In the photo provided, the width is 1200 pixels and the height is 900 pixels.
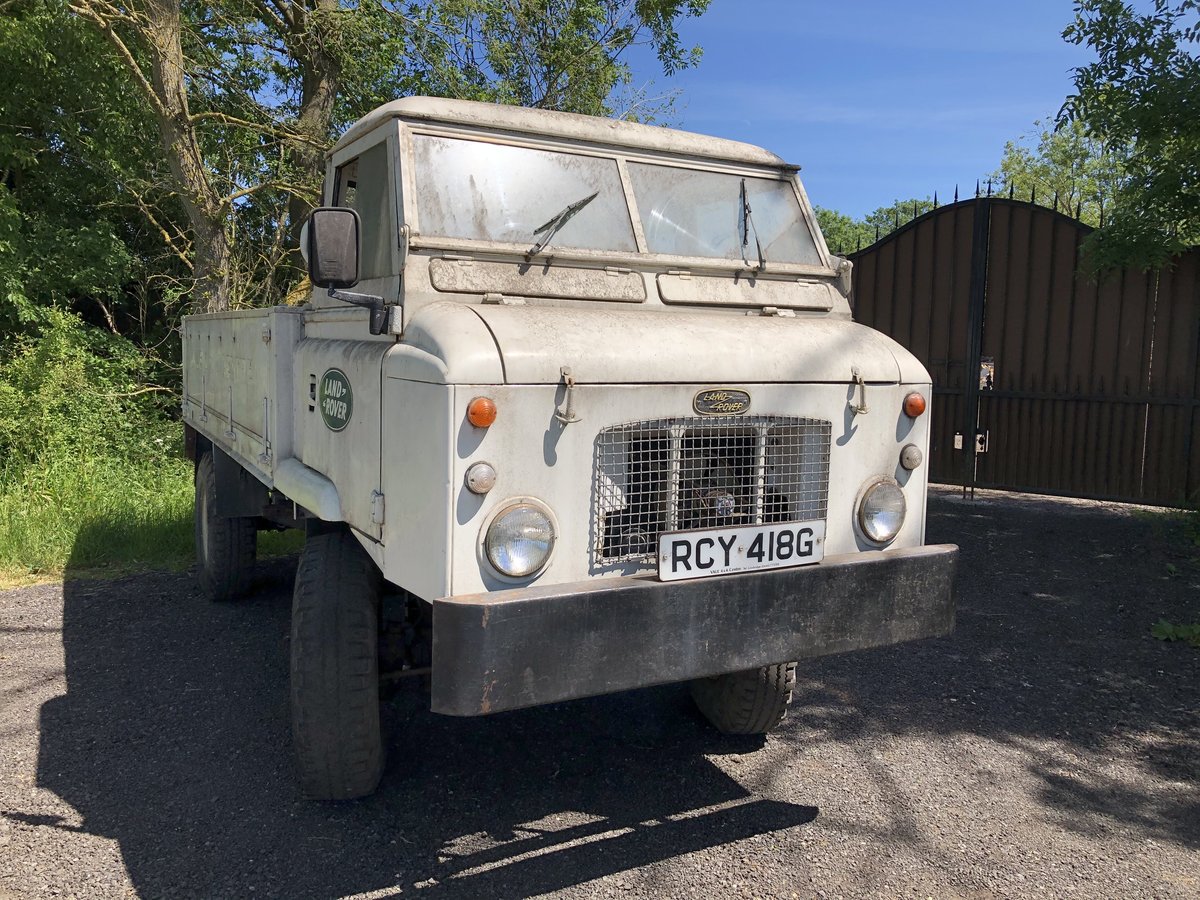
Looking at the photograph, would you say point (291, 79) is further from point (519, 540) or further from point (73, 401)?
point (519, 540)

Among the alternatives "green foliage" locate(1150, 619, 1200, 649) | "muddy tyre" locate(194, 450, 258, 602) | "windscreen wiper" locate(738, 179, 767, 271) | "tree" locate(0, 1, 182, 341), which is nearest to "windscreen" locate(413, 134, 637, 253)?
"windscreen wiper" locate(738, 179, 767, 271)

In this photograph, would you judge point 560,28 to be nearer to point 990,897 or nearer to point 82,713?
point 82,713

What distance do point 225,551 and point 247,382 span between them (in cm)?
158

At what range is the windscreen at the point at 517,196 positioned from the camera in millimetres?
3496

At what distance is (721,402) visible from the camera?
3.01 metres

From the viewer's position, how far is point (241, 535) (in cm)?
598

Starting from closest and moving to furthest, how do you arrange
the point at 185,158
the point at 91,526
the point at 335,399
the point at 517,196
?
1. the point at 335,399
2. the point at 517,196
3. the point at 91,526
4. the point at 185,158

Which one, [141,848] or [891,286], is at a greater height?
[891,286]

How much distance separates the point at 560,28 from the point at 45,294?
7301 mm

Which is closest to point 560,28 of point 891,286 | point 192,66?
point 192,66

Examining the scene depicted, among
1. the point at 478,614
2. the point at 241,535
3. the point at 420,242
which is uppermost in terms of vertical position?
the point at 420,242

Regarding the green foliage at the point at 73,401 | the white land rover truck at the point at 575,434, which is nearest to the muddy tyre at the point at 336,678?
the white land rover truck at the point at 575,434

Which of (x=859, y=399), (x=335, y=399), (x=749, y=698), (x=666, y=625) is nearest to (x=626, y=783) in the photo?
(x=749, y=698)

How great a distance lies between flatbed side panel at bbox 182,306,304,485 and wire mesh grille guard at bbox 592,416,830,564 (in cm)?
183
